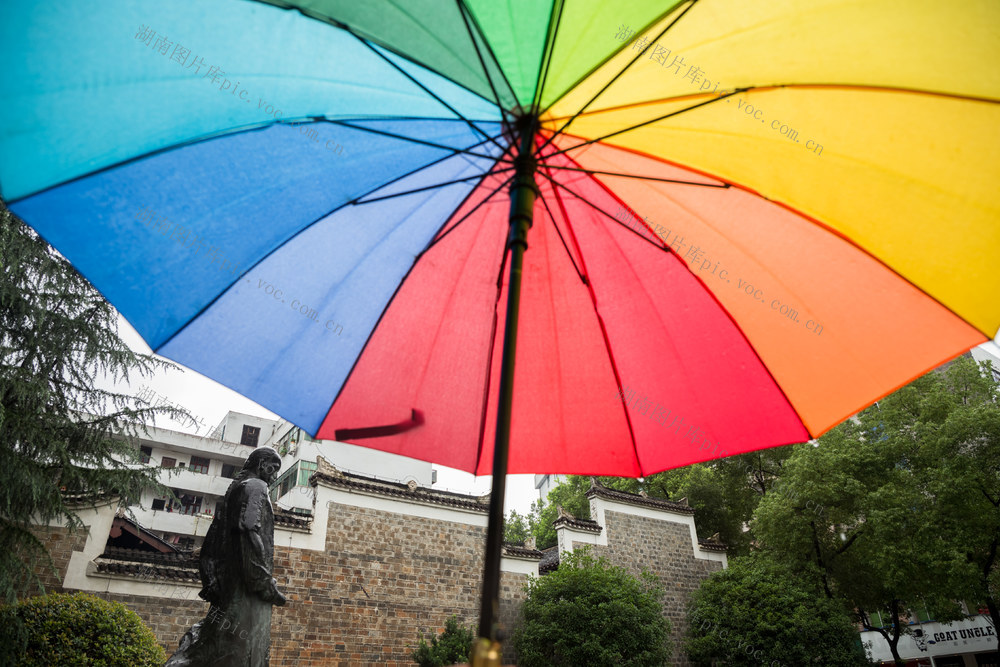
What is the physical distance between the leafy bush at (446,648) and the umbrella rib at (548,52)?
9.69 metres

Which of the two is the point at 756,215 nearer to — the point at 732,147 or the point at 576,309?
the point at 732,147

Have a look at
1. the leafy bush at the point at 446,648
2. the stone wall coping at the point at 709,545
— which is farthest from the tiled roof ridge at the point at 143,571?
the stone wall coping at the point at 709,545

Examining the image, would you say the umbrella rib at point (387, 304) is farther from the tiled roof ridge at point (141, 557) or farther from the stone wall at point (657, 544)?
the stone wall at point (657, 544)

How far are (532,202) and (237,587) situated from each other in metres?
2.30

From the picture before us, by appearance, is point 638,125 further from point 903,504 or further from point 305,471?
point 305,471

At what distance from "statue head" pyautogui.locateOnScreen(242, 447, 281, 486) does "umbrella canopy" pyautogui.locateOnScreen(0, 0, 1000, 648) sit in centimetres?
119

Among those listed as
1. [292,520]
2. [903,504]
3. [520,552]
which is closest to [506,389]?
[292,520]

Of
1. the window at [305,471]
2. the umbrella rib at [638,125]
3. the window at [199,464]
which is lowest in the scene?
the umbrella rib at [638,125]

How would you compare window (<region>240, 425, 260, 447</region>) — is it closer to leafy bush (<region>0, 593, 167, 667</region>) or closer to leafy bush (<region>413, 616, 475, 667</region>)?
leafy bush (<region>413, 616, 475, 667</region>)

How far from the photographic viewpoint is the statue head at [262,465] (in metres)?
3.16

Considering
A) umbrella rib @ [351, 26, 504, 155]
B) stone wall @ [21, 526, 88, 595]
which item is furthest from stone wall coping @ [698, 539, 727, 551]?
umbrella rib @ [351, 26, 504, 155]

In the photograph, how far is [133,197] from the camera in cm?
183

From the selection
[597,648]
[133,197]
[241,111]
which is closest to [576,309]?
[241,111]

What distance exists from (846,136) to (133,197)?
84.3 inches
